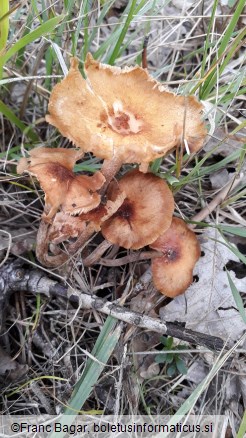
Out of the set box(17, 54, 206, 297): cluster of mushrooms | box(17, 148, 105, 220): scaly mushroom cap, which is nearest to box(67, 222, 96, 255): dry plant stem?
box(17, 54, 206, 297): cluster of mushrooms

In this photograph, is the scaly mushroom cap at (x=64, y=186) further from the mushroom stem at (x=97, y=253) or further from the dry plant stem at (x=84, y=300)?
the dry plant stem at (x=84, y=300)

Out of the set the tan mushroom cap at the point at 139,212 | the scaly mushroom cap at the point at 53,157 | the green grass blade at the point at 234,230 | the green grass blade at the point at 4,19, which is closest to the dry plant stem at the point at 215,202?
the green grass blade at the point at 234,230

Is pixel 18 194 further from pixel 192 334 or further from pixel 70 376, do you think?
pixel 192 334

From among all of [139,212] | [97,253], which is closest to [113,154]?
[139,212]

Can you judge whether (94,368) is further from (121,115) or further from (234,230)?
(121,115)

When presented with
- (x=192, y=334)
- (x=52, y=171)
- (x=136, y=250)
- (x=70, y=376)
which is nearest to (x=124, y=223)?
(x=136, y=250)

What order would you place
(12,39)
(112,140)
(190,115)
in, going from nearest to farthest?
1. (112,140)
2. (190,115)
3. (12,39)

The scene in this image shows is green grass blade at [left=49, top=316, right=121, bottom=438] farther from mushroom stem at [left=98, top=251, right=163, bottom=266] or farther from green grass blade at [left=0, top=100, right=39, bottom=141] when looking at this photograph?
green grass blade at [left=0, top=100, right=39, bottom=141]
